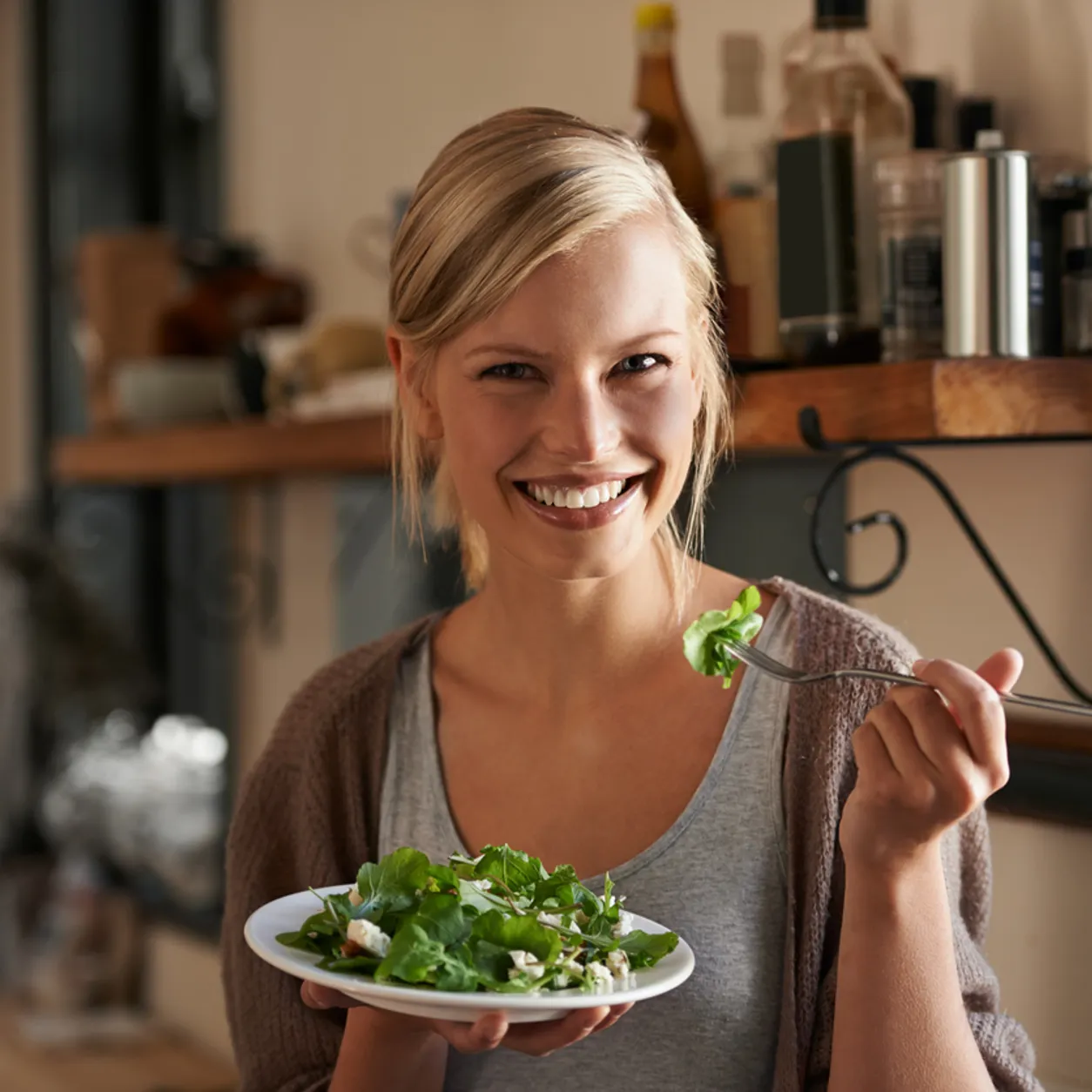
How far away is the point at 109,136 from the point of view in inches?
117

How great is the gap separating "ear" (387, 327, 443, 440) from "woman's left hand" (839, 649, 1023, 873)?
1.35ft

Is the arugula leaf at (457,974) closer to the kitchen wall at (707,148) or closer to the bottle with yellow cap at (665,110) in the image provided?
the kitchen wall at (707,148)

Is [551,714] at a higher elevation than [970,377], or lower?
lower

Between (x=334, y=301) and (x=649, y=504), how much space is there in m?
1.32

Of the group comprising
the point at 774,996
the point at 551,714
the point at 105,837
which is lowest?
the point at 105,837

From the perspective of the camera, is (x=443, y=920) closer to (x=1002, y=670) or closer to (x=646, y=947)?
(x=646, y=947)

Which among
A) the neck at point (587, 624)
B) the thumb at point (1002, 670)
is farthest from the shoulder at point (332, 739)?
the thumb at point (1002, 670)

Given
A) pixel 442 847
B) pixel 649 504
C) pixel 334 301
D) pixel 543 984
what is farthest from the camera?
pixel 334 301

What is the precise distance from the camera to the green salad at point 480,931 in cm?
83

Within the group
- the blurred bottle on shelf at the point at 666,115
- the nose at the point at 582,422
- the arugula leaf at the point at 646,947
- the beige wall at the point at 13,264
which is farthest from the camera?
the beige wall at the point at 13,264

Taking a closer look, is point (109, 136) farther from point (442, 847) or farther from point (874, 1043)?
point (874, 1043)

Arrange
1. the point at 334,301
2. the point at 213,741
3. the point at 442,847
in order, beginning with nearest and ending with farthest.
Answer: the point at 442,847 < the point at 334,301 < the point at 213,741

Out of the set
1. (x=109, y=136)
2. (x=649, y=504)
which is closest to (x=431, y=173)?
(x=649, y=504)

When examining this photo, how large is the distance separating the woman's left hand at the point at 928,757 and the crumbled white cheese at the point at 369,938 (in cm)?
26
